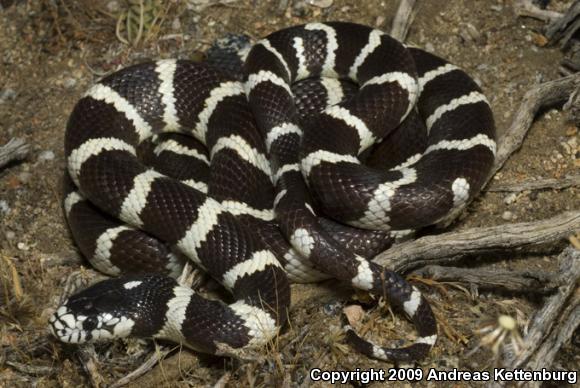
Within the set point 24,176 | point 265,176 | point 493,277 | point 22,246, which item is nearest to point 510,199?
point 493,277

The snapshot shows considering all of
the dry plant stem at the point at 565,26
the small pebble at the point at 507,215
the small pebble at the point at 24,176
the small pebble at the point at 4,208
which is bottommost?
the small pebble at the point at 4,208

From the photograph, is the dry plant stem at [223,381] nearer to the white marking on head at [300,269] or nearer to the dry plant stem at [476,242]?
the white marking on head at [300,269]

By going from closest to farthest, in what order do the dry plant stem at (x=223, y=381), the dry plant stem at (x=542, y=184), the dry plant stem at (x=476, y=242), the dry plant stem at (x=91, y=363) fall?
the dry plant stem at (x=223, y=381), the dry plant stem at (x=91, y=363), the dry plant stem at (x=476, y=242), the dry plant stem at (x=542, y=184)

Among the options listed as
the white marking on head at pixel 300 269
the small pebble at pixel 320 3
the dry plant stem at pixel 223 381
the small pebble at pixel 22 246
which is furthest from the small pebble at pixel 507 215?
the small pebble at pixel 22 246

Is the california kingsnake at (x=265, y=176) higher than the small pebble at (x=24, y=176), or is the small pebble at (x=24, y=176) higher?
the california kingsnake at (x=265, y=176)

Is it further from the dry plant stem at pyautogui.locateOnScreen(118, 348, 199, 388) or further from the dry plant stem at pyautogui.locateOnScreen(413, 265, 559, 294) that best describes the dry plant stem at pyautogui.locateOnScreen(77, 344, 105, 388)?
the dry plant stem at pyautogui.locateOnScreen(413, 265, 559, 294)

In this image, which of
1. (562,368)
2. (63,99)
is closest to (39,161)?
(63,99)

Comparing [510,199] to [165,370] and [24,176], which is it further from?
[24,176]
